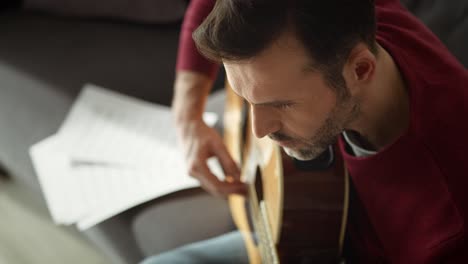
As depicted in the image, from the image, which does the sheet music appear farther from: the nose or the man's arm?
the nose

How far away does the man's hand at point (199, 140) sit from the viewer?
87 centimetres

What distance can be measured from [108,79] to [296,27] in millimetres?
738

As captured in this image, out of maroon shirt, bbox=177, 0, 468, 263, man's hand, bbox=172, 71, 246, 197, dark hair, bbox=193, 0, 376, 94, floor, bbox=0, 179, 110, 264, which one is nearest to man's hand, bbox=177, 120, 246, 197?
man's hand, bbox=172, 71, 246, 197

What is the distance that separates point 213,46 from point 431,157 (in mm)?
267

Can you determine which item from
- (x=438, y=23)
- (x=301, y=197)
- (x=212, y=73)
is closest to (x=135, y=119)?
(x=212, y=73)

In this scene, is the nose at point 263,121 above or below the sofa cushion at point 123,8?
above

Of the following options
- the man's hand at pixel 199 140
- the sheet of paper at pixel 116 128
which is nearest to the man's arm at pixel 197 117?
the man's hand at pixel 199 140

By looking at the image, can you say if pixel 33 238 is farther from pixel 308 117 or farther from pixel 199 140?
pixel 308 117

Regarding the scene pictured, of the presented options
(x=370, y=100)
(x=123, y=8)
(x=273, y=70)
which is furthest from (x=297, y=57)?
(x=123, y=8)

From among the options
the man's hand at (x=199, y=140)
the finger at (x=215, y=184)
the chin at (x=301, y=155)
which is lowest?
the finger at (x=215, y=184)

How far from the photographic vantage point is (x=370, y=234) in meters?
0.72

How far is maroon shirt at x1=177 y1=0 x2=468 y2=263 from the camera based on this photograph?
0.59 m

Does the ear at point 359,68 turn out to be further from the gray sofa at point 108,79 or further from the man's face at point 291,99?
the gray sofa at point 108,79

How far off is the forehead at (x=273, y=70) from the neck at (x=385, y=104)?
107mm
